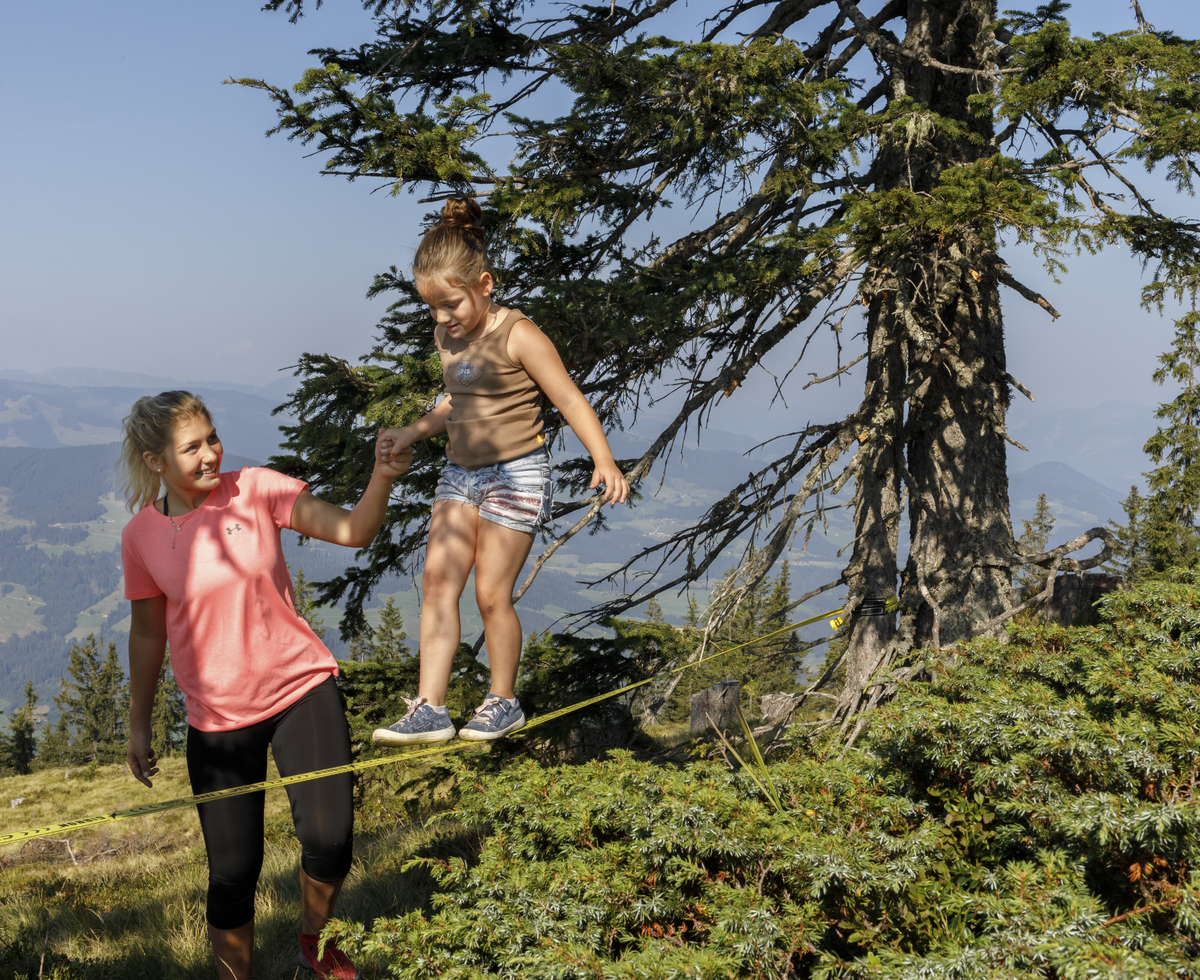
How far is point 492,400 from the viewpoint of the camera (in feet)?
9.02

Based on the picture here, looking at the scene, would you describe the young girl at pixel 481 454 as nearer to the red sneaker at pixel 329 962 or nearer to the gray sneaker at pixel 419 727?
the gray sneaker at pixel 419 727

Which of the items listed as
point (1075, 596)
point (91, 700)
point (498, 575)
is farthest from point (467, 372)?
point (91, 700)

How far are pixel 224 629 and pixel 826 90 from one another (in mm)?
4689

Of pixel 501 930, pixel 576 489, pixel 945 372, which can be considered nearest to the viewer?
→ pixel 501 930

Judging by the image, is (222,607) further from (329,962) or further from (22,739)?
(22,739)

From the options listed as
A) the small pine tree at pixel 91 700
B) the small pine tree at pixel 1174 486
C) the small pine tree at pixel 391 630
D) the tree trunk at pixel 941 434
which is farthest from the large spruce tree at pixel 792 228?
the small pine tree at pixel 91 700

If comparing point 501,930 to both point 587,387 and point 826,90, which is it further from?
point 826,90

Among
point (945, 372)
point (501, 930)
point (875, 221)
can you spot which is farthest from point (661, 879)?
point (945, 372)

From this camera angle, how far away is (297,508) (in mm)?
3070

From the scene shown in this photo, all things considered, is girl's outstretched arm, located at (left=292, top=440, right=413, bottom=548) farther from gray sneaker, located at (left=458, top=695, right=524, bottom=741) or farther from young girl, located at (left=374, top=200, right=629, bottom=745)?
gray sneaker, located at (left=458, top=695, right=524, bottom=741)

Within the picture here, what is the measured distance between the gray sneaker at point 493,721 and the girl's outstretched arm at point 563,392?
0.85m

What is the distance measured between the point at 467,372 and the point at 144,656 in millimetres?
1704

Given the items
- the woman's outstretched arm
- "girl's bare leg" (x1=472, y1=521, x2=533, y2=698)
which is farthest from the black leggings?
"girl's bare leg" (x1=472, y1=521, x2=533, y2=698)

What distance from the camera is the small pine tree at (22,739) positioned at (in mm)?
57438
